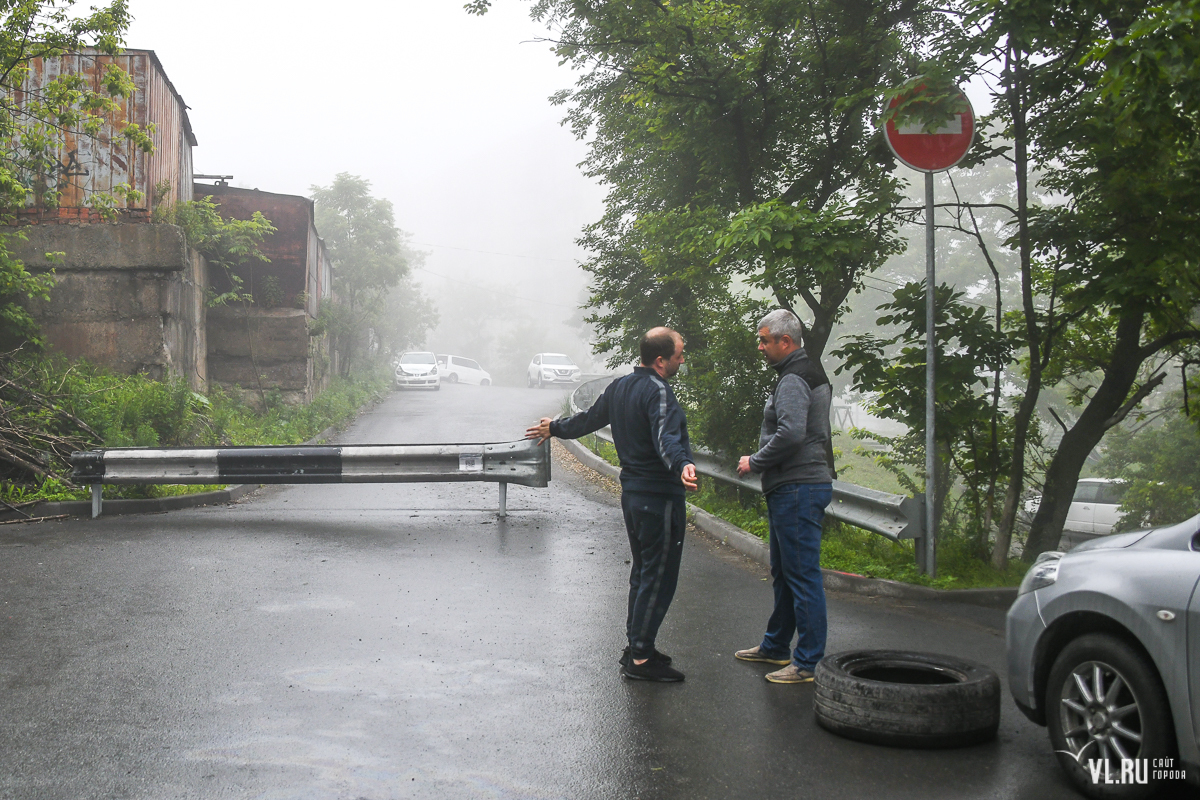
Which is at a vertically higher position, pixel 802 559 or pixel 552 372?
pixel 552 372

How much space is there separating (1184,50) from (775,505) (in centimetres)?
324

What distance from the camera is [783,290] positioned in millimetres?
9477

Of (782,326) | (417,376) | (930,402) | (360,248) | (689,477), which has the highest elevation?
(360,248)

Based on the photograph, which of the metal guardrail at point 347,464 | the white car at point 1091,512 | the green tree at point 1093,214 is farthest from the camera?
the white car at point 1091,512

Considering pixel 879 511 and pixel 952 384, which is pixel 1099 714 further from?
pixel 952 384

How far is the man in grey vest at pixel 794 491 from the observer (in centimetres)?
541

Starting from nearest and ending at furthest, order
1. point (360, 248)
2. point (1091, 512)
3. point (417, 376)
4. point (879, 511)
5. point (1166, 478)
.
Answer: point (879, 511) → point (1166, 478) → point (1091, 512) → point (417, 376) → point (360, 248)

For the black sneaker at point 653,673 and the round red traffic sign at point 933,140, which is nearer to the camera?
the black sneaker at point 653,673

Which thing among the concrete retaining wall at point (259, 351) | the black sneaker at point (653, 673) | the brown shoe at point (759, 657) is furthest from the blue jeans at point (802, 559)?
the concrete retaining wall at point (259, 351)

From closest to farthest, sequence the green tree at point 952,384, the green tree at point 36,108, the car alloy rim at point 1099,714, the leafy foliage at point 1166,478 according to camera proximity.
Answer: the car alloy rim at point 1099,714, the green tree at point 952,384, the green tree at point 36,108, the leafy foliage at point 1166,478

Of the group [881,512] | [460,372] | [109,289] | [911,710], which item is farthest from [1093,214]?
[460,372]

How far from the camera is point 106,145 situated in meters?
16.6

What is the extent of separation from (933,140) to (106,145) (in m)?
14.2

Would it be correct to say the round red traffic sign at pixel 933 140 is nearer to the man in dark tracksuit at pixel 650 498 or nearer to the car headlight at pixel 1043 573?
the man in dark tracksuit at pixel 650 498
